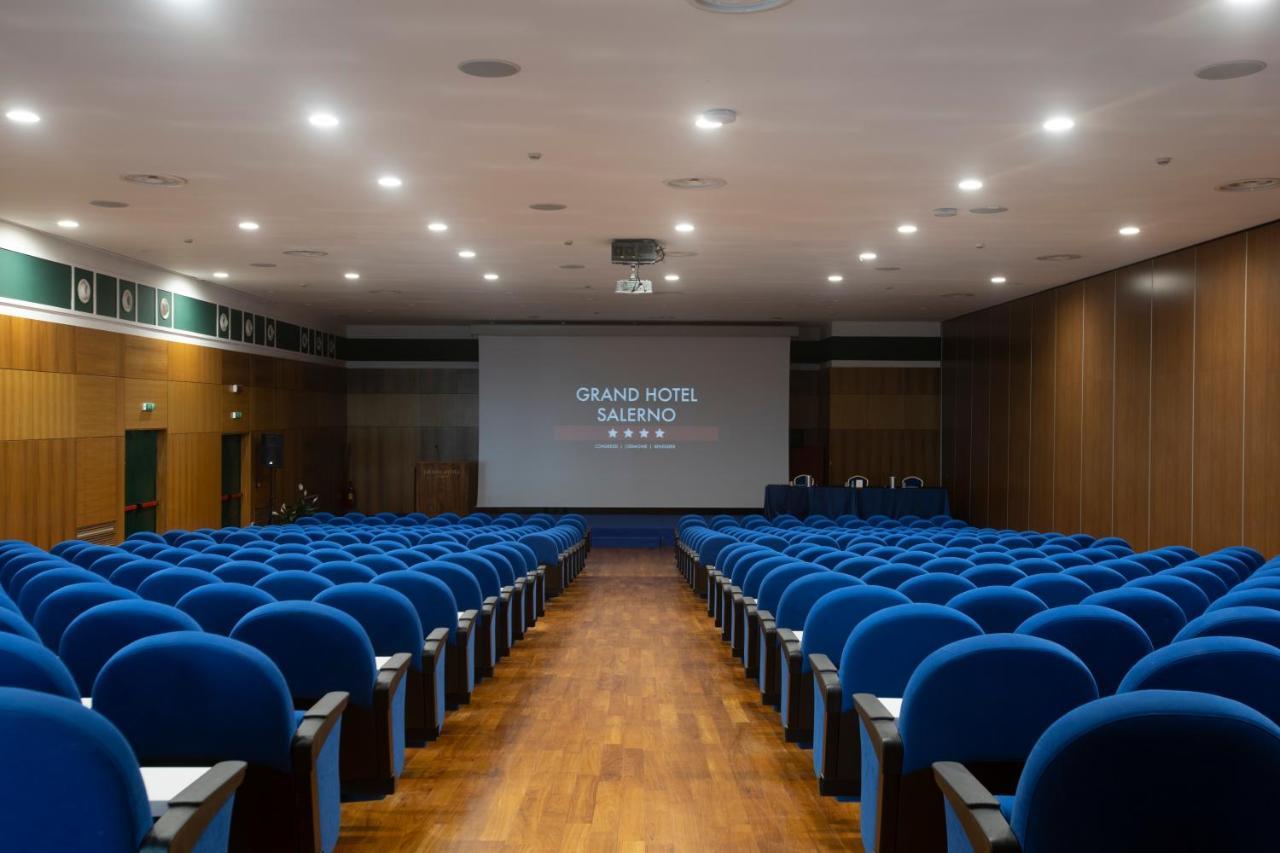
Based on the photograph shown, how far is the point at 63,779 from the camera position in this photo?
2098 millimetres

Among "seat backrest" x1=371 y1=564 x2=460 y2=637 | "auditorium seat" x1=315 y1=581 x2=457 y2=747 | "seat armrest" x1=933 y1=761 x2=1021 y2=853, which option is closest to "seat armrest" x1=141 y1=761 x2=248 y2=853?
"seat armrest" x1=933 y1=761 x2=1021 y2=853

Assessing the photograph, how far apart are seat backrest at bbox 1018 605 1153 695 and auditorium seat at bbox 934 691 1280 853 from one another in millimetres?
1819

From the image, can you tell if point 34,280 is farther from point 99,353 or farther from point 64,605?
point 64,605

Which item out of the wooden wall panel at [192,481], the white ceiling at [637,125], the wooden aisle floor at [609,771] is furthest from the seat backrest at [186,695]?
the wooden wall panel at [192,481]

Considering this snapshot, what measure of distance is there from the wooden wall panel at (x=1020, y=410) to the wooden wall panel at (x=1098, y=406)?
2.00m

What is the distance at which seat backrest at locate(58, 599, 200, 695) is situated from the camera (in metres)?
3.83

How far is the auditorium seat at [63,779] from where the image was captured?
2.06 metres

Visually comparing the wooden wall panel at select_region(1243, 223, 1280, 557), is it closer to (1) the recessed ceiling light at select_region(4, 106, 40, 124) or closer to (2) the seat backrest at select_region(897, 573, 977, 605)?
(2) the seat backrest at select_region(897, 573, 977, 605)

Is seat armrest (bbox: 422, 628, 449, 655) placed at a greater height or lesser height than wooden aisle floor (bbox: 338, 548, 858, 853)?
greater

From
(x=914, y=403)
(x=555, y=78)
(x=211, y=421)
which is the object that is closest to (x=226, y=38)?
(x=555, y=78)

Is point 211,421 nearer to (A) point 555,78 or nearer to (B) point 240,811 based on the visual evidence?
(A) point 555,78

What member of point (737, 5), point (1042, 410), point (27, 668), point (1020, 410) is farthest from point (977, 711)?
point (1020, 410)

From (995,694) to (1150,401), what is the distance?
1171 cm

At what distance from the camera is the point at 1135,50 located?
6.00m
